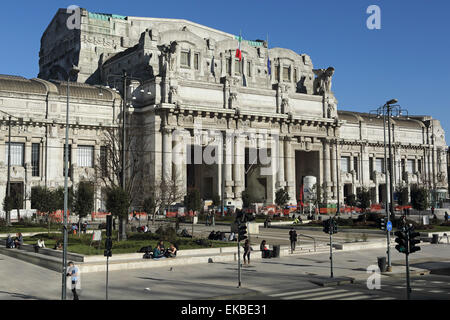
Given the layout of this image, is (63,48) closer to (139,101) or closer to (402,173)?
(139,101)

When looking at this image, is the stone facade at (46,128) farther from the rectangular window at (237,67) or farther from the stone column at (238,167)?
the rectangular window at (237,67)

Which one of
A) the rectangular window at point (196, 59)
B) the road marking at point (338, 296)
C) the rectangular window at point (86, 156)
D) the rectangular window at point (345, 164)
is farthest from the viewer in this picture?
the rectangular window at point (345, 164)

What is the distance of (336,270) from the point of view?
2734cm

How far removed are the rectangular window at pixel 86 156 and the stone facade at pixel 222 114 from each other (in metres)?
1.64

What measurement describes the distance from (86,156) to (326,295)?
54154 mm

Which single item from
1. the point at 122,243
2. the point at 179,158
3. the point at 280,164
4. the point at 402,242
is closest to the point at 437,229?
the point at 402,242

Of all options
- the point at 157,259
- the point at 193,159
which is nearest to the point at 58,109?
the point at 193,159

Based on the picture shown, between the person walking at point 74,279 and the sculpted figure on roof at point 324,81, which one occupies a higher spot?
the sculpted figure on roof at point 324,81

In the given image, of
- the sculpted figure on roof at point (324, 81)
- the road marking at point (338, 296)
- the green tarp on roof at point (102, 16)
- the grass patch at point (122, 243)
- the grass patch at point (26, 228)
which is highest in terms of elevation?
the green tarp on roof at point (102, 16)

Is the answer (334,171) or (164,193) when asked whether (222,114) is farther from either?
(334,171)

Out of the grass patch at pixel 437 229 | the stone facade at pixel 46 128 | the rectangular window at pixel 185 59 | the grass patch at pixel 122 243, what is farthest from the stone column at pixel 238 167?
the grass patch at pixel 122 243

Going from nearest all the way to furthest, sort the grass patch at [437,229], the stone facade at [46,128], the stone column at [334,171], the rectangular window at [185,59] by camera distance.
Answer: the grass patch at [437,229], the stone facade at [46,128], the rectangular window at [185,59], the stone column at [334,171]

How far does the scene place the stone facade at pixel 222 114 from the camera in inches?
2778
